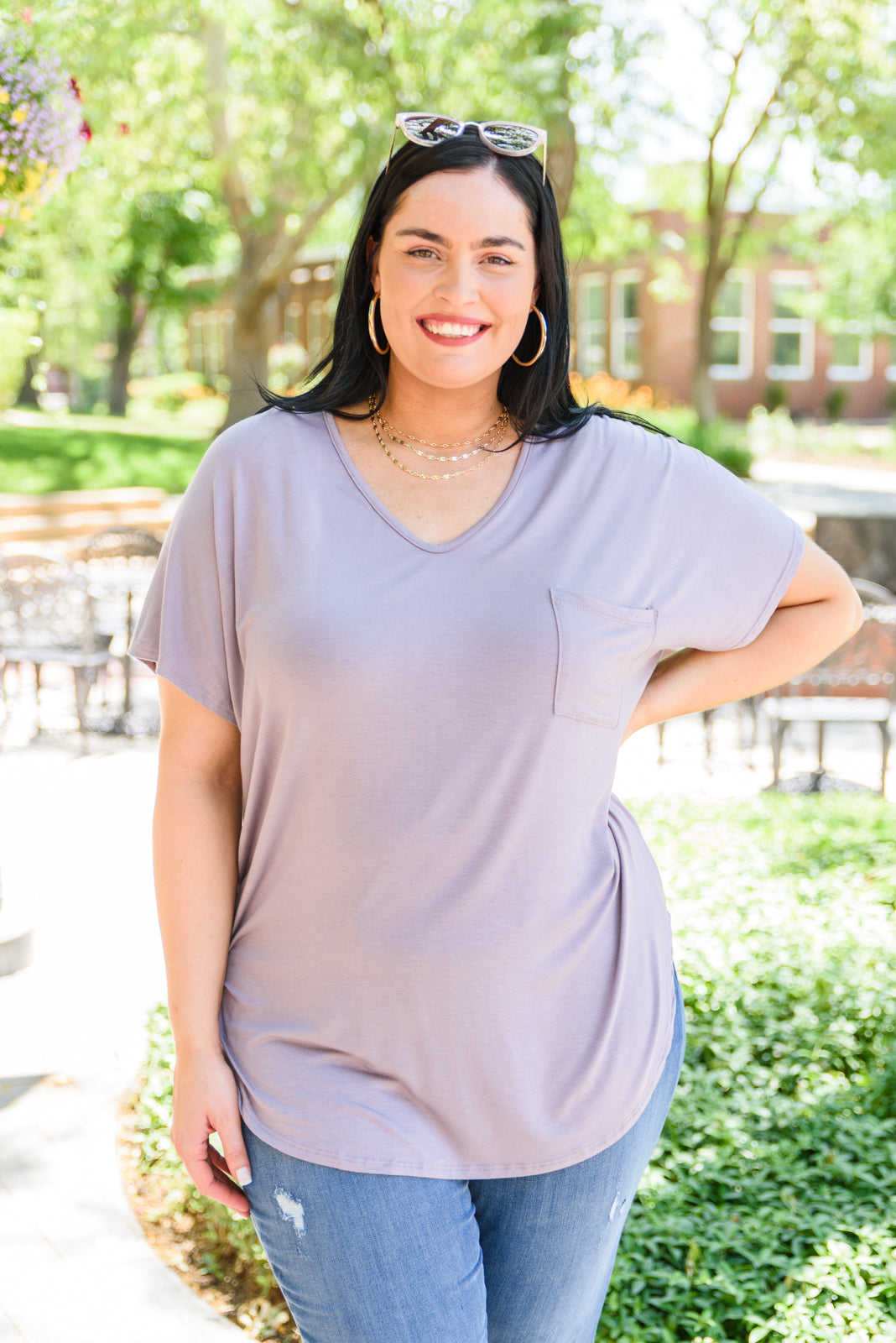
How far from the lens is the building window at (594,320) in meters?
37.3

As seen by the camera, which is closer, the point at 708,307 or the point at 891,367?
the point at 708,307

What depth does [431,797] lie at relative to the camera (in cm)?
153

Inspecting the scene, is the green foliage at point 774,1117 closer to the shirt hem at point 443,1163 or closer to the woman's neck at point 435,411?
the shirt hem at point 443,1163

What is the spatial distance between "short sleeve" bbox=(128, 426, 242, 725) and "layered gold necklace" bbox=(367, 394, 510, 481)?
23 cm

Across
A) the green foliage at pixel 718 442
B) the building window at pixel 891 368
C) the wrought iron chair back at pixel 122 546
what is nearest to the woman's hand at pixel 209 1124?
the wrought iron chair back at pixel 122 546

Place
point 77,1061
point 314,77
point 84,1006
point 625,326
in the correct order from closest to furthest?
point 77,1061 < point 84,1006 < point 314,77 < point 625,326

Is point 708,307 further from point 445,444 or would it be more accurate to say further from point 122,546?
point 445,444

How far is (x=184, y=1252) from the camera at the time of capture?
10.5 ft

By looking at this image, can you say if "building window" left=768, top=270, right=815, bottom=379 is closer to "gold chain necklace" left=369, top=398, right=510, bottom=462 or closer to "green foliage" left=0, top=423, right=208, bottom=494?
"green foliage" left=0, top=423, right=208, bottom=494

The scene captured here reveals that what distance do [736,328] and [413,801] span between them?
1495 inches

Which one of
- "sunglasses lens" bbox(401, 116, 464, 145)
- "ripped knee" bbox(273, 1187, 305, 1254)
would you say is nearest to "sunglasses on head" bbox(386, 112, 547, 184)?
"sunglasses lens" bbox(401, 116, 464, 145)

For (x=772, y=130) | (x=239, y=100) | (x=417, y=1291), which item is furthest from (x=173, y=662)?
(x=772, y=130)

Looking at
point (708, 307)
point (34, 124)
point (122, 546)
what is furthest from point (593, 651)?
point (708, 307)

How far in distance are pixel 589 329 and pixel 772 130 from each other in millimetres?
17569
